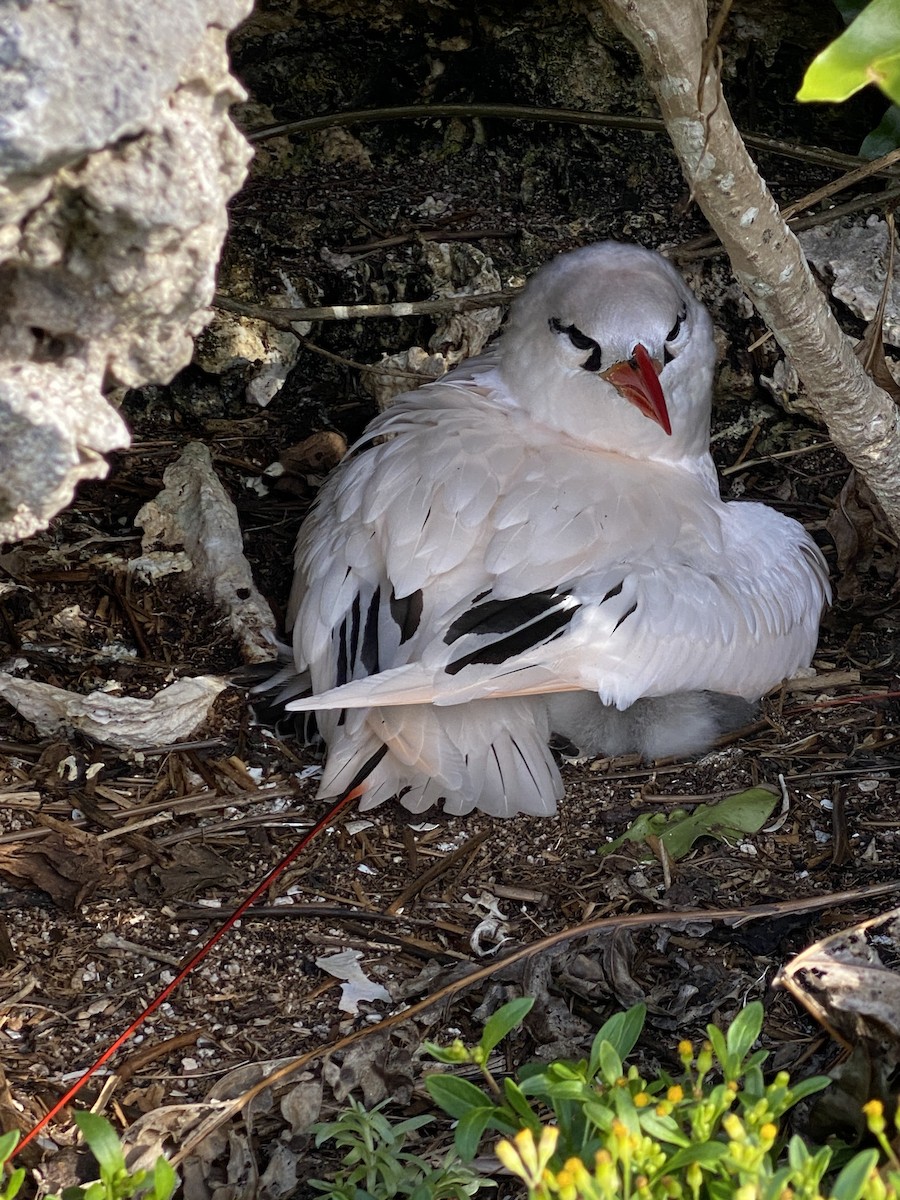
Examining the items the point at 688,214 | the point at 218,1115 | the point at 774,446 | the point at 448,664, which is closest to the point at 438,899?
the point at 448,664

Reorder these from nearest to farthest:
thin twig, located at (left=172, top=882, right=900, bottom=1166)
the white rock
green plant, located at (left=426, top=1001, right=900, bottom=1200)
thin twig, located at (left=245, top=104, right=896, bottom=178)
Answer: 1. green plant, located at (left=426, top=1001, right=900, bottom=1200)
2. thin twig, located at (left=172, top=882, right=900, bottom=1166)
3. the white rock
4. thin twig, located at (left=245, top=104, right=896, bottom=178)

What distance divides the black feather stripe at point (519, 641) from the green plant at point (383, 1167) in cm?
88

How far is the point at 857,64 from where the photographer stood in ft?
5.71

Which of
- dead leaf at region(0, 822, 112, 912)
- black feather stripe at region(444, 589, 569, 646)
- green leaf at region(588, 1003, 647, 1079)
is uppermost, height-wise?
black feather stripe at region(444, 589, 569, 646)

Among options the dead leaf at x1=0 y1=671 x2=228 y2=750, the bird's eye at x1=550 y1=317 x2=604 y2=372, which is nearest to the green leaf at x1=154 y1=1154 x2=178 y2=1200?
the dead leaf at x1=0 y1=671 x2=228 y2=750

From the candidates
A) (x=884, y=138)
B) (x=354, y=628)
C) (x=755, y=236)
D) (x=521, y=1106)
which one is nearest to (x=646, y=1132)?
(x=521, y=1106)

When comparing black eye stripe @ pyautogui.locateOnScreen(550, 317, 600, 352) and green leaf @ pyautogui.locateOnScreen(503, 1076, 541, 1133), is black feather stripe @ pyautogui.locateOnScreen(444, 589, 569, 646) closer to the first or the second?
black eye stripe @ pyautogui.locateOnScreen(550, 317, 600, 352)

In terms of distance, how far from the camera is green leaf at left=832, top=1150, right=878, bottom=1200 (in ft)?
5.25

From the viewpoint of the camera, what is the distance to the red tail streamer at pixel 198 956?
2193mm

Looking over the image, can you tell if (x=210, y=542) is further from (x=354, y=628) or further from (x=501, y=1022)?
(x=501, y=1022)

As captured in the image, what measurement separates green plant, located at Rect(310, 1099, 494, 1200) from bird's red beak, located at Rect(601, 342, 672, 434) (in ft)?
5.36

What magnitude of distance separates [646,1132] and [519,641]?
3.88ft

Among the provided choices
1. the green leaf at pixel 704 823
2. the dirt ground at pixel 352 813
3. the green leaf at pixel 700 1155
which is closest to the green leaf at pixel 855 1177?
the green leaf at pixel 700 1155

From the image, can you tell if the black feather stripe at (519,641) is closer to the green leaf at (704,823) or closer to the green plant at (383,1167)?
the green leaf at (704,823)
